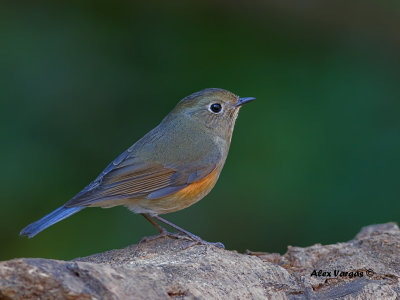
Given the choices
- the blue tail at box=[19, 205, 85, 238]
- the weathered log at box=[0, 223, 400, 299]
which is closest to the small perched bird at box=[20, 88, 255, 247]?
the blue tail at box=[19, 205, 85, 238]

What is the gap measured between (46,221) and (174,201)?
1020mm

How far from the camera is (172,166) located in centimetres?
515

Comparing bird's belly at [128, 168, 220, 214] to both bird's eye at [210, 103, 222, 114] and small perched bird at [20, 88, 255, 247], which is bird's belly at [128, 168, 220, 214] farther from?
bird's eye at [210, 103, 222, 114]

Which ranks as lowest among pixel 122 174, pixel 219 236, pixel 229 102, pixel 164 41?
pixel 219 236

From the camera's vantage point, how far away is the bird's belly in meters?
4.96

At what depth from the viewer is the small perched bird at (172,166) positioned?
189 inches

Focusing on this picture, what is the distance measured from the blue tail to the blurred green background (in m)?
1.52

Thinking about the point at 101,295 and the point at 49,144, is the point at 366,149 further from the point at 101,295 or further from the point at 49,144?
the point at 101,295

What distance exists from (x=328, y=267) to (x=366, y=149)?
239 centimetres

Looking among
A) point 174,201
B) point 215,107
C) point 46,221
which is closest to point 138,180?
point 174,201

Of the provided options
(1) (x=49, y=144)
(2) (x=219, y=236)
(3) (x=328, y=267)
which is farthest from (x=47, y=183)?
(3) (x=328, y=267)

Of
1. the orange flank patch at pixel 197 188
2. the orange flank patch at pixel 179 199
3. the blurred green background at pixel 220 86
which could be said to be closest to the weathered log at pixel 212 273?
the orange flank patch at pixel 179 199

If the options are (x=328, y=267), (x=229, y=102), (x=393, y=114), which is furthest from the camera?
(x=393, y=114)

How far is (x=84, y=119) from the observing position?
6.86m
